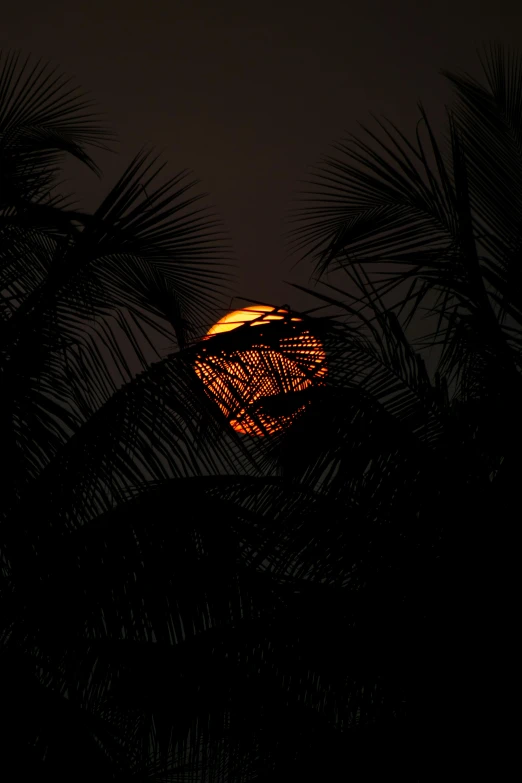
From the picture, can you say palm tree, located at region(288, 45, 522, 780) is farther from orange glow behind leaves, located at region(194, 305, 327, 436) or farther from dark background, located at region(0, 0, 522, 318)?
dark background, located at region(0, 0, 522, 318)

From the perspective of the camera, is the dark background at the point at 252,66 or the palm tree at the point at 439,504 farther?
the dark background at the point at 252,66

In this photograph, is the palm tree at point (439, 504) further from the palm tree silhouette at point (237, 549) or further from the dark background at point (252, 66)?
the dark background at point (252, 66)

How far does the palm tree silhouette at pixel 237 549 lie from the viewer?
7.43 feet

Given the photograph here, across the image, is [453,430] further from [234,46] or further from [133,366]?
[133,366]

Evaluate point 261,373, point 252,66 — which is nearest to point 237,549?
point 261,373

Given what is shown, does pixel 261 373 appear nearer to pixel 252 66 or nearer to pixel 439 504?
pixel 439 504

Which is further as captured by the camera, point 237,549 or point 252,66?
point 252,66

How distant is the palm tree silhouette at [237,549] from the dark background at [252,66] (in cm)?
399

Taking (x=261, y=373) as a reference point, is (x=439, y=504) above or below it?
below

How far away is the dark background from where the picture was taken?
636cm

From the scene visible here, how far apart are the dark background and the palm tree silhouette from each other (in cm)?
399

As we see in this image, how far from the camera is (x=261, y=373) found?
103 inches

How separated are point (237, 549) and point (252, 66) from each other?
197 inches

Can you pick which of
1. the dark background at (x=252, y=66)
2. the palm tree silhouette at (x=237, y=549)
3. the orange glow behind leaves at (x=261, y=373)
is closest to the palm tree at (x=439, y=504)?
the palm tree silhouette at (x=237, y=549)
